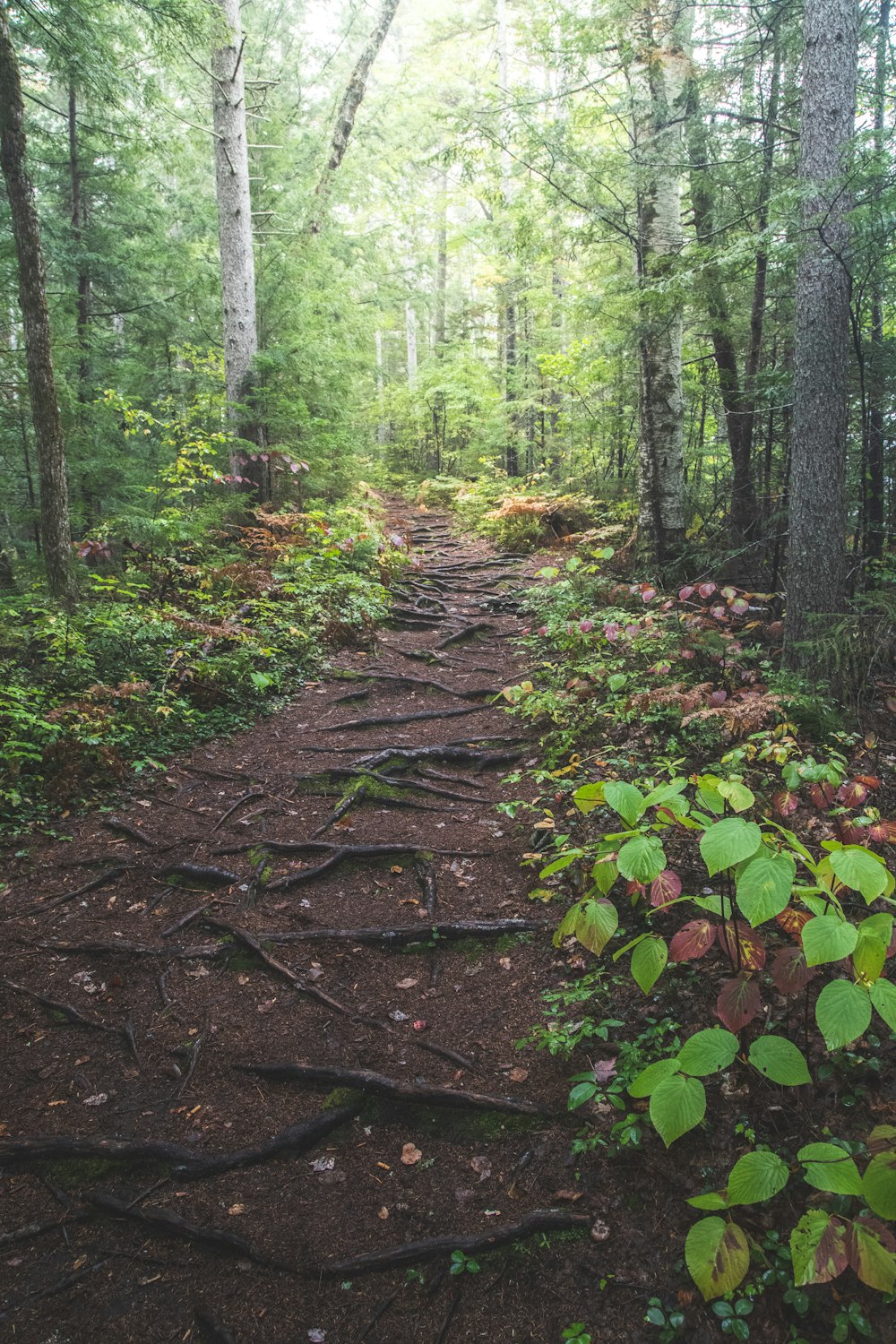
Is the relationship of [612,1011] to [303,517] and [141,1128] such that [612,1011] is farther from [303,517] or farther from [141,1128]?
[303,517]

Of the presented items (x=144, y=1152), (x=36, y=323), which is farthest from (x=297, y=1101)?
(x=36, y=323)

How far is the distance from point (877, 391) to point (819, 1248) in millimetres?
7176

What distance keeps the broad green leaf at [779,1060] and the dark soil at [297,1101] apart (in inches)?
23.5

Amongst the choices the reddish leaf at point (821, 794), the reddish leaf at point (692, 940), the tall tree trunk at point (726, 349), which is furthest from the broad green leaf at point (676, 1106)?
the tall tree trunk at point (726, 349)

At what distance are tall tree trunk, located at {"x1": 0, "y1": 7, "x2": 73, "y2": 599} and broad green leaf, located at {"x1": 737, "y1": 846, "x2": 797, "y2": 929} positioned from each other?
7903 millimetres

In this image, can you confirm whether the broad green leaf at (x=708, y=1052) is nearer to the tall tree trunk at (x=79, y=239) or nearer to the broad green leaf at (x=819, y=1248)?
the broad green leaf at (x=819, y=1248)

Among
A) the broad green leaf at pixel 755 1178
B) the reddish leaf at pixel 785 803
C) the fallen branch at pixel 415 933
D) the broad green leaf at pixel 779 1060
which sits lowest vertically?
the fallen branch at pixel 415 933

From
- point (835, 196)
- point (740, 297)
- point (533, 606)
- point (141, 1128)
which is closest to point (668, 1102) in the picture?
point (141, 1128)

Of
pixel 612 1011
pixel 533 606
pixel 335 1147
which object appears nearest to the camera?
pixel 335 1147

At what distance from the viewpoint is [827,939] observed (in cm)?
181

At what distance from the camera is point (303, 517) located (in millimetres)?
11047

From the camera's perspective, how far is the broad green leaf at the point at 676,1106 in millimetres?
1879

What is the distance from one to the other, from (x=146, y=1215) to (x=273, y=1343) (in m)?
0.63

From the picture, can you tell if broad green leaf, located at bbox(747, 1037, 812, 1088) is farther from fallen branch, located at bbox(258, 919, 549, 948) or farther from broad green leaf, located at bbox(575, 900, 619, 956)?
fallen branch, located at bbox(258, 919, 549, 948)
